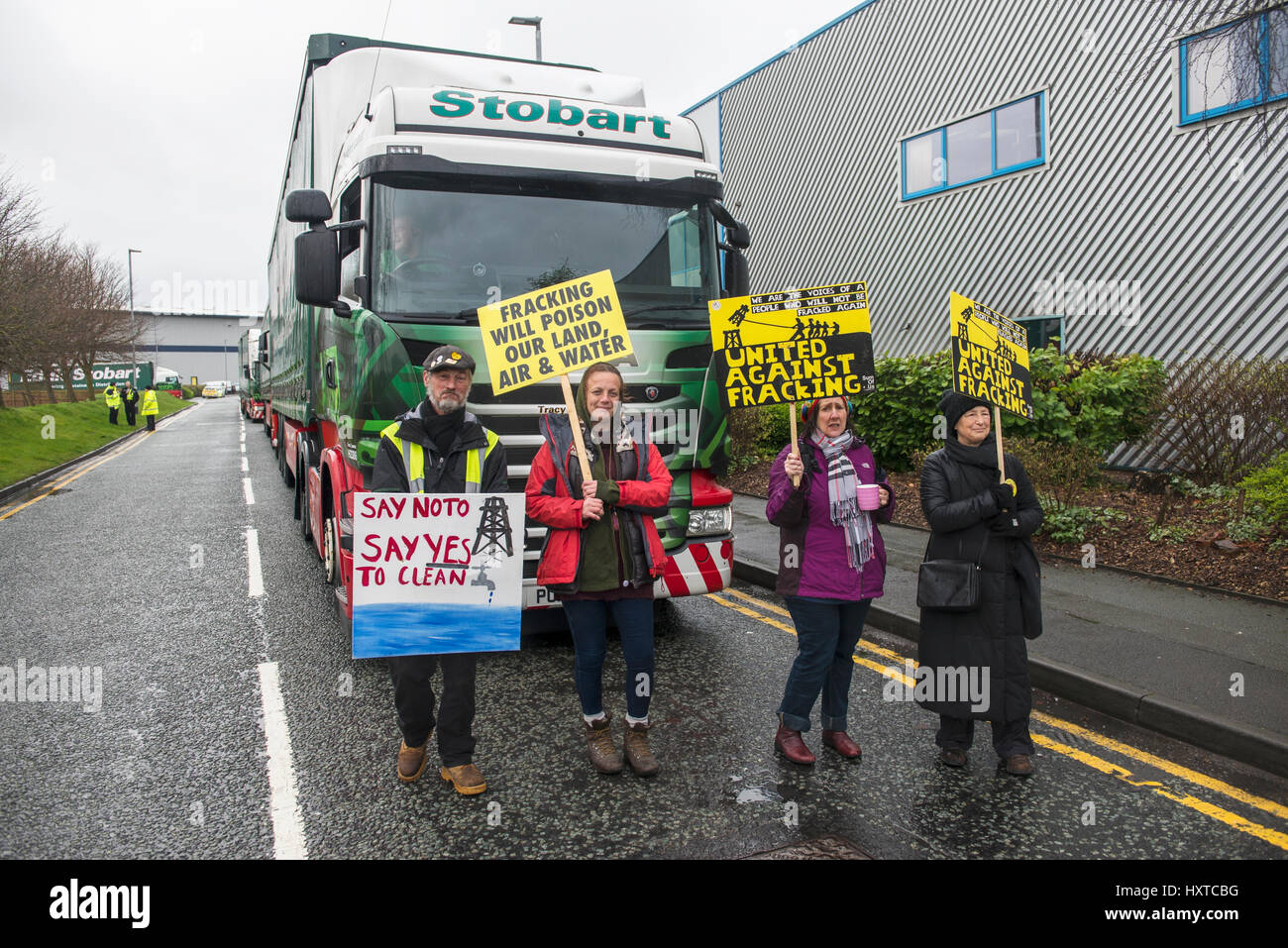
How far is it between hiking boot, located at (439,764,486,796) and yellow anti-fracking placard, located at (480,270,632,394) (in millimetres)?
1677

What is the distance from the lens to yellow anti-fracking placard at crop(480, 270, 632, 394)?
13.0ft

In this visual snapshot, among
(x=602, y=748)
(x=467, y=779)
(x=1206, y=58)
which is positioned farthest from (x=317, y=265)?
(x=1206, y=58)

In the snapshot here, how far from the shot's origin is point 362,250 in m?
5.12

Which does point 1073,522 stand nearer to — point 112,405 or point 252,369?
point 252,369

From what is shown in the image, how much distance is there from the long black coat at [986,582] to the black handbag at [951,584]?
5cm

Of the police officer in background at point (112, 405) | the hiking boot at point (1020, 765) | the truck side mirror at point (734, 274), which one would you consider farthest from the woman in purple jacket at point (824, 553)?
the police officer in background at point (112, 405)

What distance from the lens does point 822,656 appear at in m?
4.00

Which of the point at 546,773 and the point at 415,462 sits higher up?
the point at 415,462

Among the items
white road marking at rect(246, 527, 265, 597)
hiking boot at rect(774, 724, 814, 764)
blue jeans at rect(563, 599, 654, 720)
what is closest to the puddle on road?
hiking boot at rect(774, 724, 814, 764)

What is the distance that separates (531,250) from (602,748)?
118 inches

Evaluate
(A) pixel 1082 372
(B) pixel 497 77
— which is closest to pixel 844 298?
(B) pixel 497 77

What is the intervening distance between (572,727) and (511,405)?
180 cm

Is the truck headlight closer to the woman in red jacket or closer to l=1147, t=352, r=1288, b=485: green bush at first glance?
the woman in red jacket
